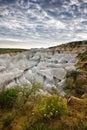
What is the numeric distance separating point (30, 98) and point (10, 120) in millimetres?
2140

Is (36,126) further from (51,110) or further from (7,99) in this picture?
(7,99)

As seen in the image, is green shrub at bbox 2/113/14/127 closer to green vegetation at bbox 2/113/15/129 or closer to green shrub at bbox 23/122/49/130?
green vegetation at bbox 2/113/15/129

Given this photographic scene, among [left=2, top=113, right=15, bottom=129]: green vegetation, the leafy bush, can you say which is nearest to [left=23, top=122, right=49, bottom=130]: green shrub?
the leafy bush

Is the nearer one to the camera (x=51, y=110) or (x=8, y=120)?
(x=51, y=110)

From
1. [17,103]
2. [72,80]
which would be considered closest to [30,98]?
[17,103]

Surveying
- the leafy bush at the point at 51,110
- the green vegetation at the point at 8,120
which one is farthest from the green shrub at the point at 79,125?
the green vegetation at the point at 8,120

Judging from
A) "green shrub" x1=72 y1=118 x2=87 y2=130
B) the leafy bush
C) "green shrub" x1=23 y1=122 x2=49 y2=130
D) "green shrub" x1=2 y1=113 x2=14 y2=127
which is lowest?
"green shrub" x1=2 y1=113 x2=14 y2=127

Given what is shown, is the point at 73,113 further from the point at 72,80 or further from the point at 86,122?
the point at 72,80

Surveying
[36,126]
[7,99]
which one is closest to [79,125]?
[36,126]

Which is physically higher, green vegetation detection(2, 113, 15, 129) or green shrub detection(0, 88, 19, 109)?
green shrub detection(0, 88, 19, 109)

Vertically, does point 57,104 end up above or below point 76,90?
above

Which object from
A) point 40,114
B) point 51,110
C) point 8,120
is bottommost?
point 8,120

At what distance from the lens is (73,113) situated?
355 inches

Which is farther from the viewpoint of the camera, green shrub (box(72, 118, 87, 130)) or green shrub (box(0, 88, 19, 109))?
green shrub (box(0, 88, 19, 109))
